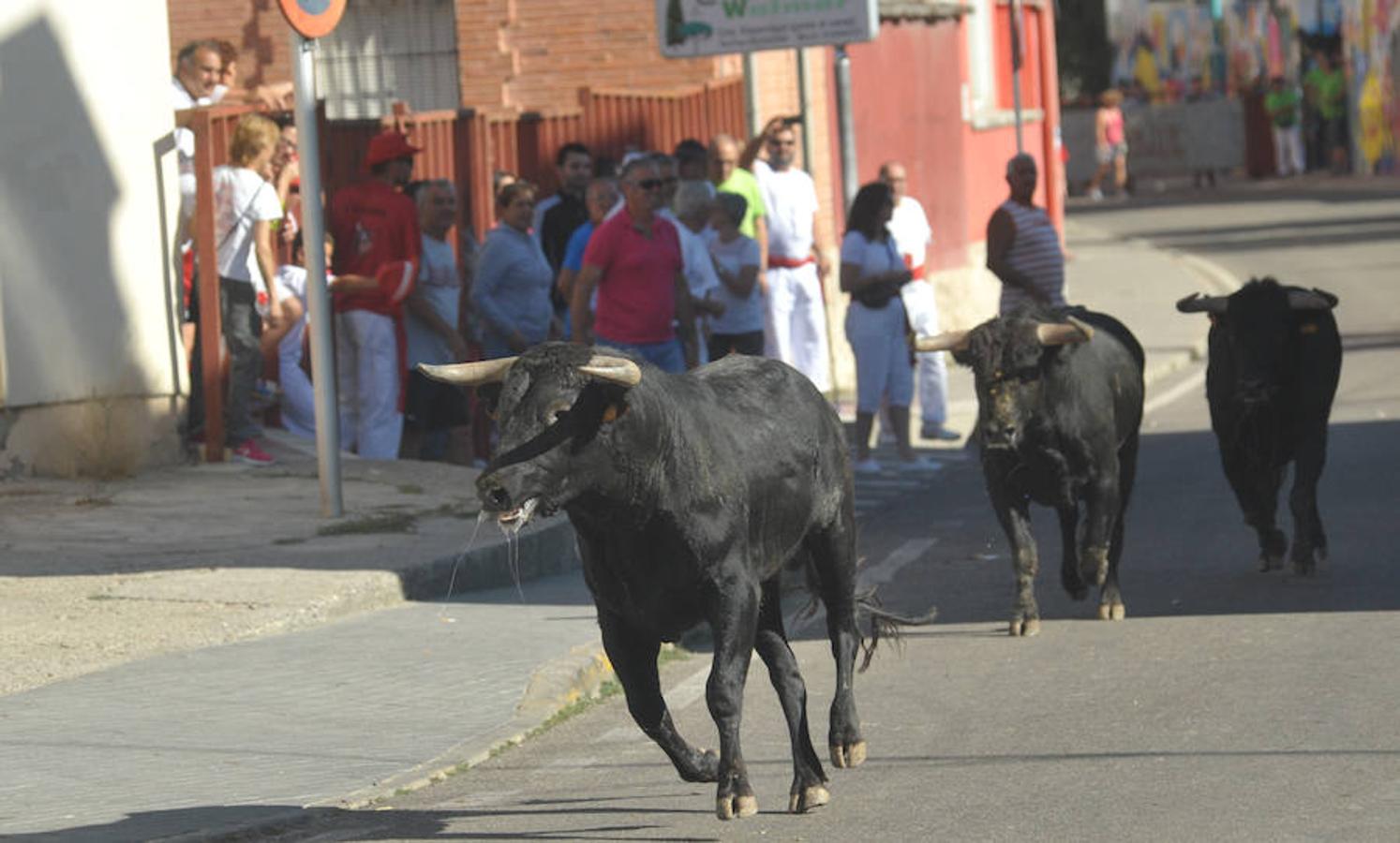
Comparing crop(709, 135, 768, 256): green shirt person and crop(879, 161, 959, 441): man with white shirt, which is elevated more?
crop(709, 135, 768, 256): green shirt person

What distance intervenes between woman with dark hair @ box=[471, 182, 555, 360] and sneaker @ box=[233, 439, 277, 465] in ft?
5.11

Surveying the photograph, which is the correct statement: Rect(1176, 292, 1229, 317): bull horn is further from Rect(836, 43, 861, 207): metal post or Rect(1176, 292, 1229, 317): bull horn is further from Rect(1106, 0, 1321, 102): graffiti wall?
Rect(1106, 0, 1321, 102): graffiti wall

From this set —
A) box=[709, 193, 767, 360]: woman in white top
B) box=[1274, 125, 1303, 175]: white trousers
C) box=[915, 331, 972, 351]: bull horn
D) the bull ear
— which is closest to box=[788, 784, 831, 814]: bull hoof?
box=[915, 331, 972, 351]: bull horn

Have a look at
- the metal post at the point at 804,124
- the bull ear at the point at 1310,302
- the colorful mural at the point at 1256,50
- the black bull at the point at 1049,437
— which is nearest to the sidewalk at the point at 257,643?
the black bull at the point at 1049,437

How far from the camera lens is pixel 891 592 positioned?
39.9 ft

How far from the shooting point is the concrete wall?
571 inches

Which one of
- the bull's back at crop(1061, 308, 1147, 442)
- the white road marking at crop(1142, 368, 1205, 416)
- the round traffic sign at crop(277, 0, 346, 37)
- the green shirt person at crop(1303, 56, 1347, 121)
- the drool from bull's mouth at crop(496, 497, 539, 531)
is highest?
the round traffic sign at crop(277, 0, 346, 37)

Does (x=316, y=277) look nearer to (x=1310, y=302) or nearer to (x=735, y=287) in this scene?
(x=735, y=287)

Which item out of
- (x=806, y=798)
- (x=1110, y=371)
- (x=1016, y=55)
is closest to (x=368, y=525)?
(x=1110, y=371)

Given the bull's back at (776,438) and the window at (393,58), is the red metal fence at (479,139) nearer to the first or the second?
the window at (393,58)

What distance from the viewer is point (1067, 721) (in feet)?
29.1

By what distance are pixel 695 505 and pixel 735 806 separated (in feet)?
2.83

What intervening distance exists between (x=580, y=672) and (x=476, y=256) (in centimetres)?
775

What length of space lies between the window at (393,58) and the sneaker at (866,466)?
8766 mm
